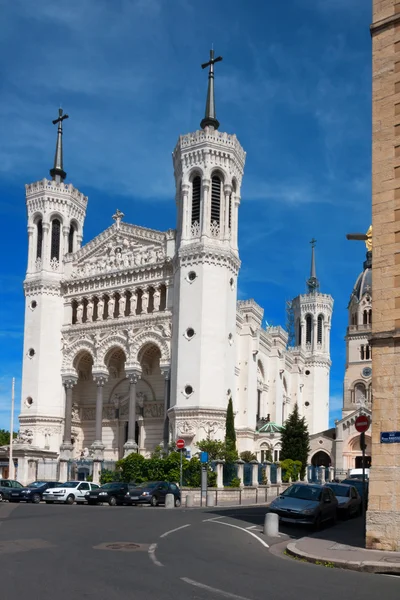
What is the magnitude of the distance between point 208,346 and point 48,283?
661 inches

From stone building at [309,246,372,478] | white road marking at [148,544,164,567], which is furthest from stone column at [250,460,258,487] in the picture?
white road marking at [148,544,164,567]

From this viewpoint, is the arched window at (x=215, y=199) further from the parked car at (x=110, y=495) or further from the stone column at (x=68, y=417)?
the parked car at (x=110, y=495)

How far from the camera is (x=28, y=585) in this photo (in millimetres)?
11234

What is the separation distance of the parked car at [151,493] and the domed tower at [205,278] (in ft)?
52.0

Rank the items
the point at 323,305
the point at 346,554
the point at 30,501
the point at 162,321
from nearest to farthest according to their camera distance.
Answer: the point at 346,554 < the point at 30,501 < the point at 162,321 < the point at 323,305

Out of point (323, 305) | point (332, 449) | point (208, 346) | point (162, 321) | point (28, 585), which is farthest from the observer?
point (323, 305)

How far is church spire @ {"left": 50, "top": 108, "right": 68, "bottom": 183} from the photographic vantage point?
65.4m

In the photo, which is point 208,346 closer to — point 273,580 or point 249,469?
point 249,469

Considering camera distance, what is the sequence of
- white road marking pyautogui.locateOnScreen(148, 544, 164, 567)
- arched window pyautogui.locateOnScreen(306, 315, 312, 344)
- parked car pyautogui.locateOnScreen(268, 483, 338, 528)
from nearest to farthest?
white road marking pyautogui.locateOnScreen(148, 544, 164, 567) < parked car pyautogui.locateOnScreen(268, 483, 338, 528) < arched window pyautogui.locateOnScreen(306, 315, 312, 344)

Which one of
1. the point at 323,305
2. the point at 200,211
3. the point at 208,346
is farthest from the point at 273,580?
the point at 323,305

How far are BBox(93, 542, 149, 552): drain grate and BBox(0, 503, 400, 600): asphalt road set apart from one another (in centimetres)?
2

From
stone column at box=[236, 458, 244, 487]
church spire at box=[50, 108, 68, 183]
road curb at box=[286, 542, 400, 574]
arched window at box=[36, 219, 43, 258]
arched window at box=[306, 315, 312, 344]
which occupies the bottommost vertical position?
stone column at box=[236, 458, 244, 487]

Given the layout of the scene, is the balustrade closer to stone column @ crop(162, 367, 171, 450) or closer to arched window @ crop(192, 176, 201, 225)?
stone column @ crop(162, 367, 171, 450)

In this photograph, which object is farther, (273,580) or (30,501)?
(30,501)
